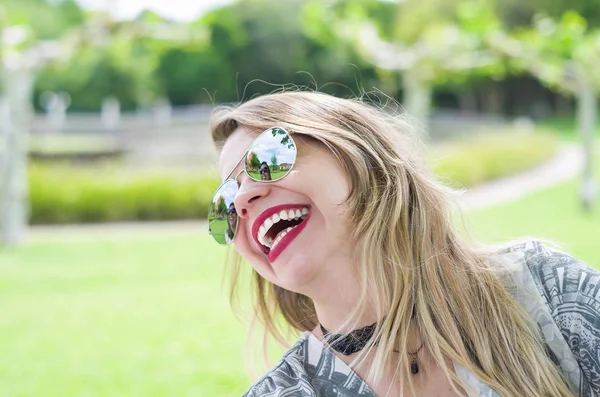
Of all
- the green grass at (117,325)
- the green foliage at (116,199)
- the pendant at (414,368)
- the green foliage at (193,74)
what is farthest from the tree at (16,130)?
the green foliage at (193,74)

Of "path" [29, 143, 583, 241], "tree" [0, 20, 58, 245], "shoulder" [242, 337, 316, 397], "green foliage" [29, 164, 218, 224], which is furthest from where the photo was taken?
"green foliage" [29, 164, 218, 224]

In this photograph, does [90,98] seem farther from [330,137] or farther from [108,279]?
[330,137]

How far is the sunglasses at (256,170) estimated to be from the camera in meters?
1.17

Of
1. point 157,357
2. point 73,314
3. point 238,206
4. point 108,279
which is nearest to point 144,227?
point 108,279

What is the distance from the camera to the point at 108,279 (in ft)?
23.4

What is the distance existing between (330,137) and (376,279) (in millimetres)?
256

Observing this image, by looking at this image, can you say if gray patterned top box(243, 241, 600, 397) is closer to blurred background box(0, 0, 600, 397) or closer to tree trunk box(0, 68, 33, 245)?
blurred background box(0, 0, 600, 397)

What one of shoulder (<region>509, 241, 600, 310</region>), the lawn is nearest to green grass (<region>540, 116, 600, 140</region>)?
the lawn

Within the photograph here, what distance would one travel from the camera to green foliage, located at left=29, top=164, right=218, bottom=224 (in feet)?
38.9

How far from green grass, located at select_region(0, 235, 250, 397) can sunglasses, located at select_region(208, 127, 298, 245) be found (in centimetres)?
141

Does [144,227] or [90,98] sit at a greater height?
[90,98]

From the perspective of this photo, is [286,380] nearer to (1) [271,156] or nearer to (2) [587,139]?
(1) [271,156]

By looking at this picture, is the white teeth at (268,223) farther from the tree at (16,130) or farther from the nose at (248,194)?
the tree at (16,130)

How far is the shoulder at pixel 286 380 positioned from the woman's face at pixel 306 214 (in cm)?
12
